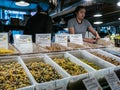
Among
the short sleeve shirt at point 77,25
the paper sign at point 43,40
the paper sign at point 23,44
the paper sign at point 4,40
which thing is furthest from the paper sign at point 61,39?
the short sleeve shirt at point 77,25

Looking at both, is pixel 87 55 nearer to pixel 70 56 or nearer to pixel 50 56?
pixel 70 56

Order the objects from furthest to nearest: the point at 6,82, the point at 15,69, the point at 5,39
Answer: the point at 5,39 → the point at 15,69 → the point at 6,82

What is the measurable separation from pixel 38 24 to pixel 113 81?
2041 mm

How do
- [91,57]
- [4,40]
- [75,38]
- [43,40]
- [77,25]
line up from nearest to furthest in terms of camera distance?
1. [4,40]
2. [91,57]
3. [43,40]
4. [75,38]
5. [77,25]

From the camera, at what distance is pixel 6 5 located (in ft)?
42.1

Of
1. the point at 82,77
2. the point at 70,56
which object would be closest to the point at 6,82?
the point at 82,77

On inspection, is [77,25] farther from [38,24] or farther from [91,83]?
[91,83]

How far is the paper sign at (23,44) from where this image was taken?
1970 mm

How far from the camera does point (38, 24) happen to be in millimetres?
3406

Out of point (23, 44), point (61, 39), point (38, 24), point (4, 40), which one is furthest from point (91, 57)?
point (38, 24)

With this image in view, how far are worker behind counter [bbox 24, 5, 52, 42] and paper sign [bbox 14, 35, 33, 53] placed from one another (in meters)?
1.28

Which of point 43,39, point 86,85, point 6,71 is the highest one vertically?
point 43,39

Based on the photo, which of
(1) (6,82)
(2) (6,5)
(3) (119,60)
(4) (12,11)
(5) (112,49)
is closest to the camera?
(1) (6,82)

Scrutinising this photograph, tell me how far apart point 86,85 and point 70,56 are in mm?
589
